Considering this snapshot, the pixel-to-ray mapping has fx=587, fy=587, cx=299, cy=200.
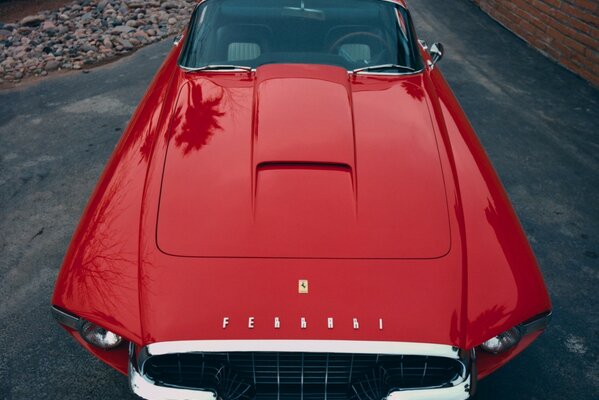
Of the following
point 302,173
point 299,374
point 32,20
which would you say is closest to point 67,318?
point 299,374

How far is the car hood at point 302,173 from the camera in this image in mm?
2430

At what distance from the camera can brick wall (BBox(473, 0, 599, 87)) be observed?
6.58 meters

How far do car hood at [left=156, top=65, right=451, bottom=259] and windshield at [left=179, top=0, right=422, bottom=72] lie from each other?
35cm

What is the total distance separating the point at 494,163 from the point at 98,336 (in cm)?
373

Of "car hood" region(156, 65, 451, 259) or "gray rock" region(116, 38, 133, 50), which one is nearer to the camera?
"car hood" region(156, 65, 451, 259)

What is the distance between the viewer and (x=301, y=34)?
3.73 meters

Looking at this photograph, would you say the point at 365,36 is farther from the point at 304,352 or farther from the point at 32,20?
the point at 32,20

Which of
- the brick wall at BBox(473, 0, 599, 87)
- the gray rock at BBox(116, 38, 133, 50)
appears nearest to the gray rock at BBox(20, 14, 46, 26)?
the gray rock at BBox(116, 38, 133, 50)

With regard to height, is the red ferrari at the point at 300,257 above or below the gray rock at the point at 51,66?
above

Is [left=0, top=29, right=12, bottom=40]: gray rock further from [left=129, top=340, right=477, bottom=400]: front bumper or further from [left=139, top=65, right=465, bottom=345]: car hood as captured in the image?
[left=129, top=340, right=477, bottom=400]: front bumper

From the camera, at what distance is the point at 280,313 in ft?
7.18

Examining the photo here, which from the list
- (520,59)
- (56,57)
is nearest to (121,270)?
(56,57)

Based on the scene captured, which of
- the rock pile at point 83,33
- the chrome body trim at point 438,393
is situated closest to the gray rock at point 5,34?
the rock pile at point 83,33

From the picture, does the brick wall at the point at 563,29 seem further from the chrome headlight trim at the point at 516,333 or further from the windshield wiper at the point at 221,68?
the chrome headlight trim at the point at 516,333
